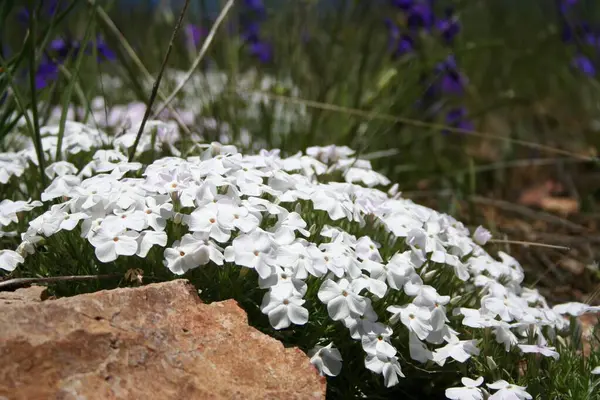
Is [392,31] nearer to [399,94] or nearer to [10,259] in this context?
[399,94]

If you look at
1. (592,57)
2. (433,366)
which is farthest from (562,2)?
(433,366)

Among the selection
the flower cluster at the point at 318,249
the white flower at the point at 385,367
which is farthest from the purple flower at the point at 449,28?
the white flower at the point at 385,367

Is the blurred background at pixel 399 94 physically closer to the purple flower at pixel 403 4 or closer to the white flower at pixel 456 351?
the purple flower at pixel 403 4

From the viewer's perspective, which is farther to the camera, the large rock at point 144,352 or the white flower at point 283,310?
the white flower at point 283,310

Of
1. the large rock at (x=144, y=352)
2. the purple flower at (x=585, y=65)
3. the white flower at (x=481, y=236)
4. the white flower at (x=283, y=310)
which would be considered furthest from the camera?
the purple flower at (x=585, y=65)

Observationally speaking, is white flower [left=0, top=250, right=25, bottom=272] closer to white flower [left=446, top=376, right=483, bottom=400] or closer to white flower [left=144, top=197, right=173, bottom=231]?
white flower [left=144, top=197, right=173, bottom=231]

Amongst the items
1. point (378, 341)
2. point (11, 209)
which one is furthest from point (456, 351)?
point (11, 209)
